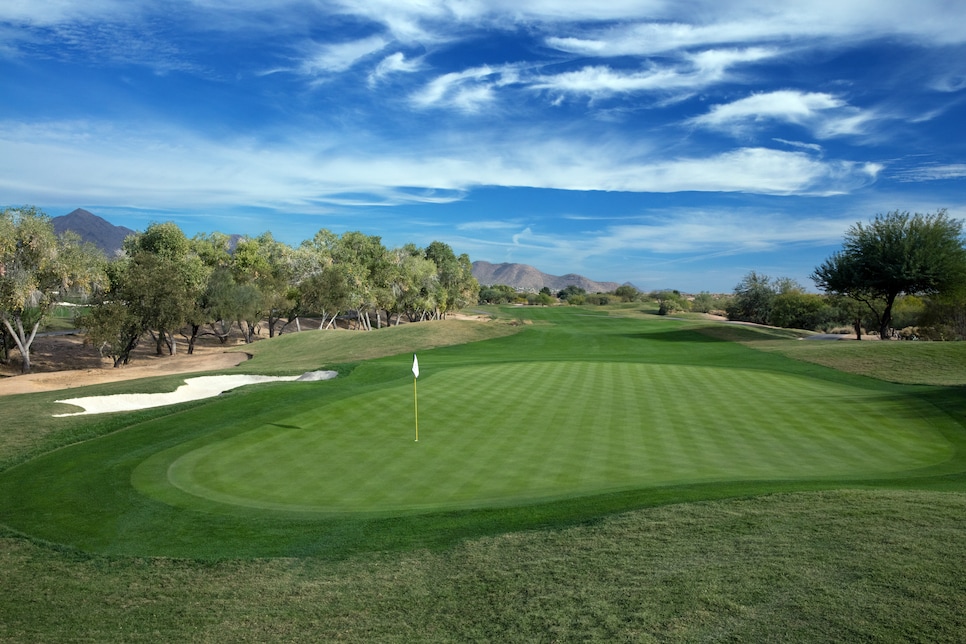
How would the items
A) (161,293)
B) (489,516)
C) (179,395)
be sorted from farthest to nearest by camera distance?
(161,293), (179,395), (489,516)

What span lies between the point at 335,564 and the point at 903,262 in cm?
4206

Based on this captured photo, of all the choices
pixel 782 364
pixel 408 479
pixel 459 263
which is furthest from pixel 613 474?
pixel 459 263

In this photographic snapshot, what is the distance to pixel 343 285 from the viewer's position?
58.2 m

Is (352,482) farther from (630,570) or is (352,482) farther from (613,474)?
(630,570)

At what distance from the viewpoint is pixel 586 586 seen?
5527 mm

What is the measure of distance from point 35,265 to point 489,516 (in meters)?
38.1

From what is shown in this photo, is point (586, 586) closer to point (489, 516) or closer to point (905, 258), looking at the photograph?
point (489, 516)

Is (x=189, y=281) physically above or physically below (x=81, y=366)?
above

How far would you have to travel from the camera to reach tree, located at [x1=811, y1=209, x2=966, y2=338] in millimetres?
36500

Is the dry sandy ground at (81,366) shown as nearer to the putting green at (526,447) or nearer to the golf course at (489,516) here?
the golf course at (489,516)

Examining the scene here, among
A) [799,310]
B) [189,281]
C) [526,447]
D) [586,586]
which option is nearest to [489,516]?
[586,586]

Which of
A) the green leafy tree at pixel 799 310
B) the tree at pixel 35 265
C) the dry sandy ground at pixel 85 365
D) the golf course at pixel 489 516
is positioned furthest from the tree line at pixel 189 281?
the green leafy tree at pixel 799 310

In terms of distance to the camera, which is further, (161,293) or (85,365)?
(85,365)

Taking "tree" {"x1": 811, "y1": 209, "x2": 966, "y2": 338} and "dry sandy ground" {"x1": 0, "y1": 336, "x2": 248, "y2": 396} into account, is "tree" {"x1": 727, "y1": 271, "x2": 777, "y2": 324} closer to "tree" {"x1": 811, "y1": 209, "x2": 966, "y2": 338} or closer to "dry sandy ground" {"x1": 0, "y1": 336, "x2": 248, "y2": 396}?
"tree" {"x1": 811, "y1": 209, "x2": 966, "y2": 338}
